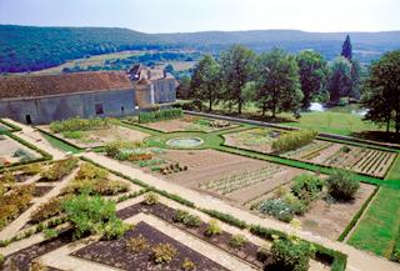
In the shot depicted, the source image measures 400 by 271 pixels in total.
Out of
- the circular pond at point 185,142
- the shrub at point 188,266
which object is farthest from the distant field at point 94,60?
the shrub at point 188,266

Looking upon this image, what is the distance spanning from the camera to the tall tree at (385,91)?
28828 mm

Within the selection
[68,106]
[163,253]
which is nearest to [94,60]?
[68,106]

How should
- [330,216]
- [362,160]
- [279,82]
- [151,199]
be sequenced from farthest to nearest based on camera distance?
[279,82]
[362,160]
[151,199]
[330,216]

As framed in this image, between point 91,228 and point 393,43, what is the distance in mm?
232596

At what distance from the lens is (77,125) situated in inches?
1186

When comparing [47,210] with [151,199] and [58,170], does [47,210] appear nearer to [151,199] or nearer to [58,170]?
[151,199]

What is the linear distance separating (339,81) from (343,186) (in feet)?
160

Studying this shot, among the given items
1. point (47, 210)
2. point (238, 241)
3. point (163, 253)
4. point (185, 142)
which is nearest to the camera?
point (163, 253)

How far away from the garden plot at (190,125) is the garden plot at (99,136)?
10.3 ft

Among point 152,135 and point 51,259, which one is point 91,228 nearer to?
point 51,259

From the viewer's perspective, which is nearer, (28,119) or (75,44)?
(28,119)

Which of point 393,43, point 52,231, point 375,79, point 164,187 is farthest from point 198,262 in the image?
point 393,43

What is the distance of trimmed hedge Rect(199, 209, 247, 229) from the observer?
1207 centimetres

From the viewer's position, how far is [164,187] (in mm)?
16312
